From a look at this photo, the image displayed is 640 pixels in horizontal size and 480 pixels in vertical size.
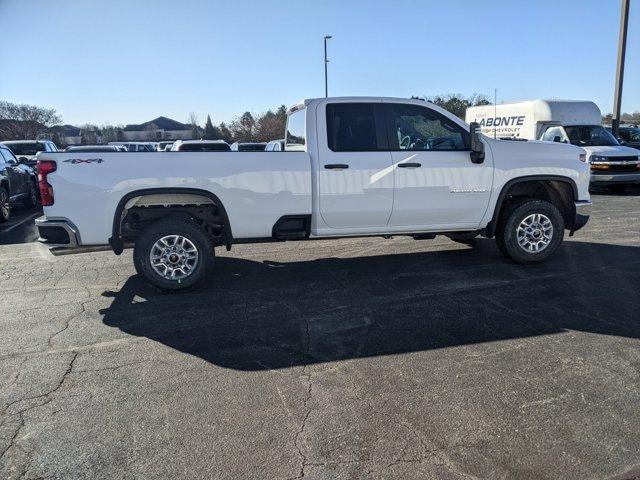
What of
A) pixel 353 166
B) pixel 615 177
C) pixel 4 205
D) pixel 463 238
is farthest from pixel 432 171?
pixel 615 177

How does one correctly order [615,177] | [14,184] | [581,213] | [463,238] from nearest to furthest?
1. [581,213]
2. [463,238]
3. [14,184]
4. [615,177]

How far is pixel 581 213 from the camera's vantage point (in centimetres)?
673

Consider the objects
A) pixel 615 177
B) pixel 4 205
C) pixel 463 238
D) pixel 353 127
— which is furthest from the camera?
pixel 615 177

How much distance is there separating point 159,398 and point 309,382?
103cm

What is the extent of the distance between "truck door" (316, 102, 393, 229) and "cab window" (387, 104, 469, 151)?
0.16m

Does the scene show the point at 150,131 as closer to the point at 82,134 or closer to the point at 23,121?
the point at 82,134

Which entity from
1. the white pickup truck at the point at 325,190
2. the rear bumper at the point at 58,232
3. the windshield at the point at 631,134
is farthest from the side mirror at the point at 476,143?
the windshield at the point at 631,134

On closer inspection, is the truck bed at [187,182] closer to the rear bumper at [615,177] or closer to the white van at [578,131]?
the white van at [578,131]

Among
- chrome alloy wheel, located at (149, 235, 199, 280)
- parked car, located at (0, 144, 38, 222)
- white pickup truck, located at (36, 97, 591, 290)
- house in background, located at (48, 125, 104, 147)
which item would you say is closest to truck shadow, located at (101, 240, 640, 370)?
chrome alloy wheel, located at (149, 235, 199, 280)

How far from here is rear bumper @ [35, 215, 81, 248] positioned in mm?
5258

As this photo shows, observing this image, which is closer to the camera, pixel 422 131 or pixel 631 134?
pixel 422 131

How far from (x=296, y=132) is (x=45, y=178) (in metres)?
2.95

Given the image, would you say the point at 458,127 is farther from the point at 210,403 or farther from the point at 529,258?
the point at 210,403

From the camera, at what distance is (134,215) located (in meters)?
5.64
